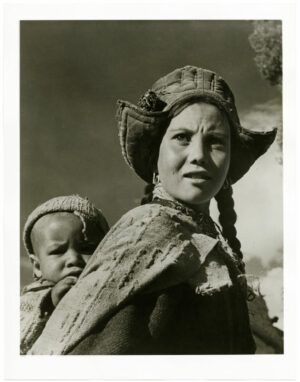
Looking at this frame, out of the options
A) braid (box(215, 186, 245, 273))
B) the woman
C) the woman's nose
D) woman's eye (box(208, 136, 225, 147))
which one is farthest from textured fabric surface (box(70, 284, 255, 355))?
woman's eye (box(208, 136, 225, 147))

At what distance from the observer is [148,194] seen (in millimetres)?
4039

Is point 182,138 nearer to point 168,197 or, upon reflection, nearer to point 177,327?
point 168,197

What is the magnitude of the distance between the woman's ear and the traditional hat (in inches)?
27.8

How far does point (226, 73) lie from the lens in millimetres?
4223

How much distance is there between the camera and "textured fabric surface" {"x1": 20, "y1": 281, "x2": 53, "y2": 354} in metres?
3.85

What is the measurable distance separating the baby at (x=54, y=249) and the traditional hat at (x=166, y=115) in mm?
385

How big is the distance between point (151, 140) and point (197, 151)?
0.25m

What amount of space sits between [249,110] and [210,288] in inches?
43.6

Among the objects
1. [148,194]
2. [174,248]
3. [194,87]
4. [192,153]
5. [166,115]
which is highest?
[194,87]

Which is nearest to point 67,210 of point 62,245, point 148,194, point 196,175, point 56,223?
point 56,223

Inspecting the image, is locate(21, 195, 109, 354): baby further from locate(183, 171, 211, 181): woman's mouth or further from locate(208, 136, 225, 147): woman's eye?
locate(208, 136, 225, 147): woman's eye

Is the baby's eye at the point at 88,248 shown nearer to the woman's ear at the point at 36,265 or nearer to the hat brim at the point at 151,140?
the woman's ear at the point at 36,265
